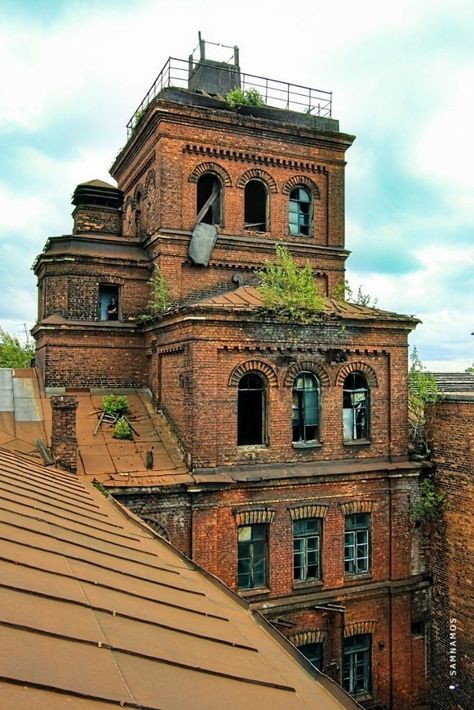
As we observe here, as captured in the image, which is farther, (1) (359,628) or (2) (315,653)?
(1) (359,628)

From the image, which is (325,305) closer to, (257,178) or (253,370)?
(253,370)

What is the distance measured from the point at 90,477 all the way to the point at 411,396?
9.57 meters

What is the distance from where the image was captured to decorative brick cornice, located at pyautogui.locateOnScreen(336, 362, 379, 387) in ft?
53.1

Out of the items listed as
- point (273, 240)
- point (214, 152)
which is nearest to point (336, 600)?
point (273, 240)

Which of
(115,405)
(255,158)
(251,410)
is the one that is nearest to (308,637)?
(251,410)

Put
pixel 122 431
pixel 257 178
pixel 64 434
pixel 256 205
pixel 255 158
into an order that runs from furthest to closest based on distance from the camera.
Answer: pixel 256 205, pixel 257 178, pixel 255 158, pixel 122 431, pixel 64 434

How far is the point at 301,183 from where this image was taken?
65.8 ft

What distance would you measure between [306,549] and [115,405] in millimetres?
6515

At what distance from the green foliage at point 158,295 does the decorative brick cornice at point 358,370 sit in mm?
5482

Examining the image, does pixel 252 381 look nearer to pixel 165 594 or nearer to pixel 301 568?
pixel 301 568

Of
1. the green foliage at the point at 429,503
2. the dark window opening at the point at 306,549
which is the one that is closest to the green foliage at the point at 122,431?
the dark window opening at the point at 306,549

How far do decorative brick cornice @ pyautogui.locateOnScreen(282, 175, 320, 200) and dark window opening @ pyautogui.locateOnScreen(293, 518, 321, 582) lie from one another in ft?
35.5

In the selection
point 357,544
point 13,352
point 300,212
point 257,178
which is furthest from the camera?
point 13,352

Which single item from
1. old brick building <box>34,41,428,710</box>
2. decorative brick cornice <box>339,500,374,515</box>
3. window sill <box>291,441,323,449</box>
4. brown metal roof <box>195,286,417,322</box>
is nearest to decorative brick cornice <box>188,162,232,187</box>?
old brick building <box>34,41,428,710</box>
